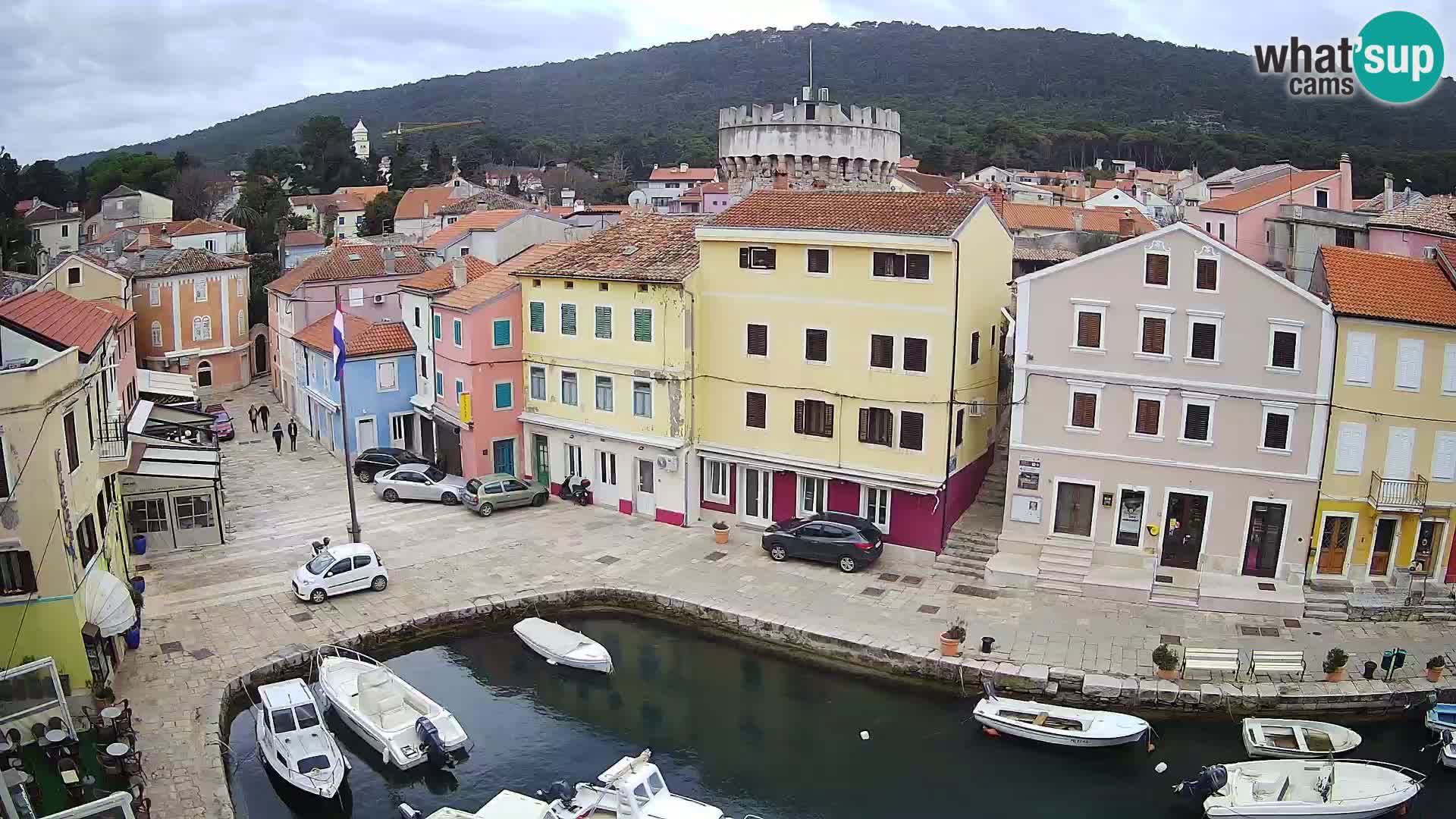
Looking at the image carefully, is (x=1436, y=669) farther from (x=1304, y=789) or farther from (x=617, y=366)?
(x=617, y=366)

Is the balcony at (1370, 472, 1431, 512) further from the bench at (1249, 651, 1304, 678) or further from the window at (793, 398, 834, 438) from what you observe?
the window at (793, 398, 834, 438)

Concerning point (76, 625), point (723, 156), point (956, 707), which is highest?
point (723, 156)

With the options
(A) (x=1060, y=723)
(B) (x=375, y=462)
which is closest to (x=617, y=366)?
(B) (x=375, y=462)

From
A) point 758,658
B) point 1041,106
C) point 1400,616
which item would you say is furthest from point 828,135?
point 1041,106

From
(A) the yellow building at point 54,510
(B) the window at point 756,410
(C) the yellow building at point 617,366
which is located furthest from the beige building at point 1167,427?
(A) the yellow building at point 54,510

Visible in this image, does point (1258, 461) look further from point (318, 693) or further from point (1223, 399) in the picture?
point (318, 693)

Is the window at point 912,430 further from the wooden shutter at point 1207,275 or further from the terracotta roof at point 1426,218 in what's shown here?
the terracotta roof at point 1426,218
